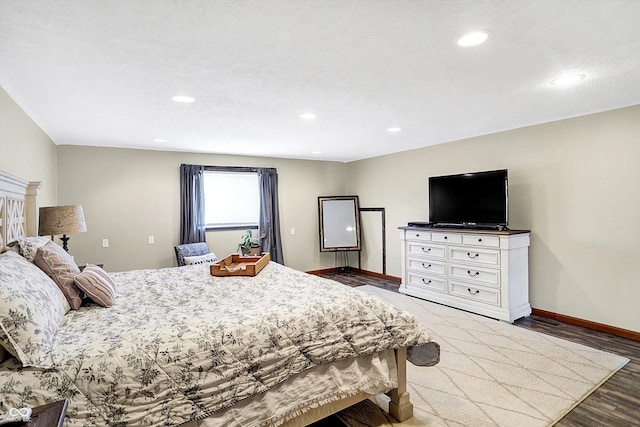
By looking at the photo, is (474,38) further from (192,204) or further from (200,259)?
(192,204)

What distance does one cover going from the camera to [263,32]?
182cm

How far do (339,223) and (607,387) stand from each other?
15.2ft

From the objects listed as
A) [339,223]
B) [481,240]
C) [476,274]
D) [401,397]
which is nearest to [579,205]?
[481,240]

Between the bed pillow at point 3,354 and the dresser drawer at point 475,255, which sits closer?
the bed pillow at point 3,354

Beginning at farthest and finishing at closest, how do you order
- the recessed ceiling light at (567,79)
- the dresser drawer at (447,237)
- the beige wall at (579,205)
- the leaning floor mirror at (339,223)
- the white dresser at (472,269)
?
the leaning floor mirror at (339,223) → the dresser drawer at (447,237) → the white dresser at (472,269) → the beige wall at (579,205) → the recessed ceiling light at (567,79)

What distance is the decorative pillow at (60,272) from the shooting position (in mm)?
2057

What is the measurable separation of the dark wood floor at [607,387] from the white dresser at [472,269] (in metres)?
0.35

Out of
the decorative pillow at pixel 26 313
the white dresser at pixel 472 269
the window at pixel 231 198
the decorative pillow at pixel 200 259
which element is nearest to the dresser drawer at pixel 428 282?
the white dresser at pixel 472 269

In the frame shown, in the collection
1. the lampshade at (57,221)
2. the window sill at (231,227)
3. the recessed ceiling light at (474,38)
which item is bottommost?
the window sill at (231,227)

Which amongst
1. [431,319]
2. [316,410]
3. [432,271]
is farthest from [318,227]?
[316,410]

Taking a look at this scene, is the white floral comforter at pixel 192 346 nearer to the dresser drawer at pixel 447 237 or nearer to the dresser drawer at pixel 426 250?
the dresser drawer at pixel 447 237

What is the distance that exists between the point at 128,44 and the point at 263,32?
2.58ft

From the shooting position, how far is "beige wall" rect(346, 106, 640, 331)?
3.41m

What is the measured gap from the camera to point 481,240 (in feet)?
13.6
